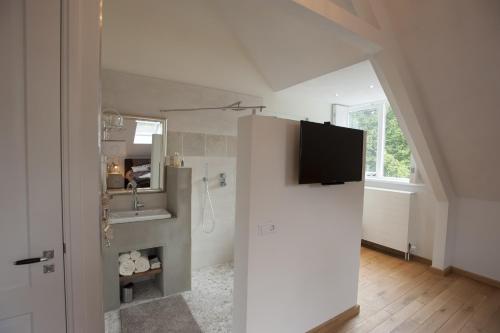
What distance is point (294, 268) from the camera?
188 centimetres

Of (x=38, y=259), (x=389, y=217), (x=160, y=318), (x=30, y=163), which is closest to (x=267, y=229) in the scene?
(x=38, y=259)

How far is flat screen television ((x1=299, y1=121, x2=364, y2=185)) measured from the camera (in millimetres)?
1771

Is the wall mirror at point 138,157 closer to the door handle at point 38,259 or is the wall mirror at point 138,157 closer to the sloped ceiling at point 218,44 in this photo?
the sloped ceiling at point 218,44

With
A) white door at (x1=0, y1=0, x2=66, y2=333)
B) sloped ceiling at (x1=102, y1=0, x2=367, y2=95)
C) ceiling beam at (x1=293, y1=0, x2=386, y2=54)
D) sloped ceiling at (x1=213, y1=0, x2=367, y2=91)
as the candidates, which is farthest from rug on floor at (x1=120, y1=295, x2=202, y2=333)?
sloped ceiling at (x1=213, y1=0, x2=367, y2=91)

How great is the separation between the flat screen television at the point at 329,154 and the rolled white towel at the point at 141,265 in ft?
6.42

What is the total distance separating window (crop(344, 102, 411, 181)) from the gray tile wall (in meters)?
2.31

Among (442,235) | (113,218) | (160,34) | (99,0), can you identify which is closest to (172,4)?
(160,34)

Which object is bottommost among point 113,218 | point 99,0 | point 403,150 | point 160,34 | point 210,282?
Answer: point 210,282

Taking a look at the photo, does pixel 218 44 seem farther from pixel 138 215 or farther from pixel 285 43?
pixel 138 215

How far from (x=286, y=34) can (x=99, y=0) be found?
214 cm

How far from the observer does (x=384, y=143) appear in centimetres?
428

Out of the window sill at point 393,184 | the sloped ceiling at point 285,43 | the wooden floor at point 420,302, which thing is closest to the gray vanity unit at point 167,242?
the wooden floor at point 420,302

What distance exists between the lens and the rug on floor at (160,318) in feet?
6.99

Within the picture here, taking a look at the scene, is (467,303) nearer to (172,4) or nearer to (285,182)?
(285,182)
